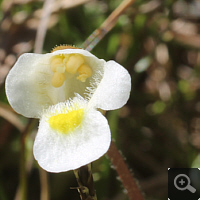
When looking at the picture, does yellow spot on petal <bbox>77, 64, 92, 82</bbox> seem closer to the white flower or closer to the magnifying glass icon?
the white flower

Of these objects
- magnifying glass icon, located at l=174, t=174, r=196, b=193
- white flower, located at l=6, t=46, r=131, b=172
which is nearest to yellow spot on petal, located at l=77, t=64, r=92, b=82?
white flower, located at l=6, t=46, r=131, b=172

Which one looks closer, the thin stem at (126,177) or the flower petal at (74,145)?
the flower petal at (74,145)

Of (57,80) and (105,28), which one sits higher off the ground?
(57,80)

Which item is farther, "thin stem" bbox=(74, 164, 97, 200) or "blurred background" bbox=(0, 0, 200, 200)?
"blurred background" bbox=(0, 0, 200, 200)

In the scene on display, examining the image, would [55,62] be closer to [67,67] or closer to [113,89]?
[67,67]

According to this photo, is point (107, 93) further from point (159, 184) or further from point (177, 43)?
point (177, 43)

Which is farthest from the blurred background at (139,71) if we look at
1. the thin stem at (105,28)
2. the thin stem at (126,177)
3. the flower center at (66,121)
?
the flower center at (66,121)

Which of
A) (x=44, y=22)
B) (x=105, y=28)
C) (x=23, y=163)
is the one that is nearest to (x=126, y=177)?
(x=23, y=163)

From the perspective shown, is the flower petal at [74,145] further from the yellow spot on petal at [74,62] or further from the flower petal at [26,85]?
the yellow spot on petal at [74,62]
